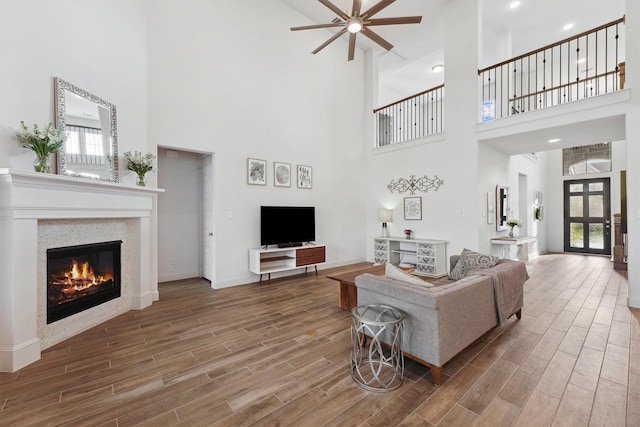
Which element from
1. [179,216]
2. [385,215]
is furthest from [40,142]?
[385,215]

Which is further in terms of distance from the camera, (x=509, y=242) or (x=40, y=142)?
(x=509, y=242)

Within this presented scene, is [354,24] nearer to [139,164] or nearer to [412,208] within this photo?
[139,164]

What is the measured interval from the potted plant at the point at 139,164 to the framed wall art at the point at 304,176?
2.72 meters

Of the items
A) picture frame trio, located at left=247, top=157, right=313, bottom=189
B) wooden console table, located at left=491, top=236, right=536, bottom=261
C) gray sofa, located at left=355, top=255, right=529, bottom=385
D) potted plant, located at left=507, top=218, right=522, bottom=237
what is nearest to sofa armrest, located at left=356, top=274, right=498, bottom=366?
gray sofa, located at left=355, top=255, right=529, bottom=385

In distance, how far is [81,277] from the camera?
10.3 ft

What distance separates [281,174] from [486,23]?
19.2ft

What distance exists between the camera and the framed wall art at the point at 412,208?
20.0 ft

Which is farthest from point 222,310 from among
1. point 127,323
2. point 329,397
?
point 329,397

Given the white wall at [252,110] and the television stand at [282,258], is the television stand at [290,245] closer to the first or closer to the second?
the television stand at [282,258]

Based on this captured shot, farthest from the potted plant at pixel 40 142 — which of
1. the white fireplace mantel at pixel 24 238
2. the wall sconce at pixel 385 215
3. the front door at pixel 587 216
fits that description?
the front door at pixel 587 216

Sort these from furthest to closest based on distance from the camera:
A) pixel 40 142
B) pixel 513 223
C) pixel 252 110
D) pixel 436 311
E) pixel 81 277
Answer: pixel 513 223 < pixel 252 110 < pixel 81 277 < pixel 40 142 < pixel 436 311

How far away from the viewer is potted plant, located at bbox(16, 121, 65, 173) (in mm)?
2543

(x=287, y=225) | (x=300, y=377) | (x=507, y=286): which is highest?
(x=287, y=225)

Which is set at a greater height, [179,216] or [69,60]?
[69,60]
